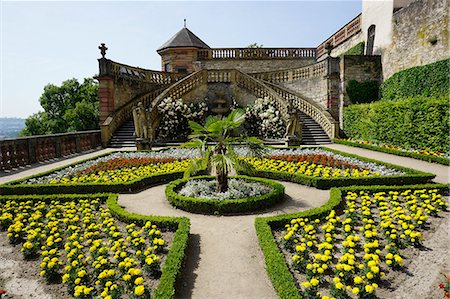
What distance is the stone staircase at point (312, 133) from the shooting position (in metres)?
18.0

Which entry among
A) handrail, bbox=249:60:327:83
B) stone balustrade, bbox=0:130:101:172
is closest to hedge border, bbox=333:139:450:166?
handrail, bbox=249:60:327:83

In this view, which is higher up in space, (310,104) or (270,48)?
(270,48)

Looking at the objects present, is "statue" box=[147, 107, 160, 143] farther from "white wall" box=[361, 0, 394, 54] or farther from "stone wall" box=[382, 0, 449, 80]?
"white wall" box=[361, 0, 394, 54]

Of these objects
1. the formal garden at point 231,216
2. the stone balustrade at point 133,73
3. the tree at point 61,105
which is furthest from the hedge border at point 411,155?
the tree at point 61,105

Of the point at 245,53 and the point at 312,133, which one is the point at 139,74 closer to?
the point at 245,53

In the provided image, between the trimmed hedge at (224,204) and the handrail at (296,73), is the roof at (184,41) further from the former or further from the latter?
the trimmed hedge at (224,204)

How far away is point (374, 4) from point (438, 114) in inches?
529

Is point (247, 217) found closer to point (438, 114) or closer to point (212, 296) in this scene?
point (212, 296)

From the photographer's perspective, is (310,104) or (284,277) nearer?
(284,277)

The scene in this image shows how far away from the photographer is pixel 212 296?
368 cm

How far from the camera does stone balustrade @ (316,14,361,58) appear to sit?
2444 centimetres

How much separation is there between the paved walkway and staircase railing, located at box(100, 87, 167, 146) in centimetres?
1105

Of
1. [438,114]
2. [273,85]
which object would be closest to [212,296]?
[438,114]

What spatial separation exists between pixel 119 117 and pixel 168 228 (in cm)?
1553
